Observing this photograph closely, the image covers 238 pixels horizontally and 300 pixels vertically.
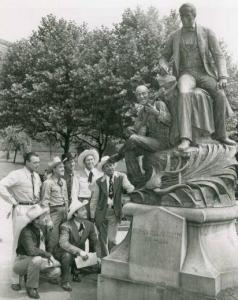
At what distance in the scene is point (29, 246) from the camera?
5750 millimetres

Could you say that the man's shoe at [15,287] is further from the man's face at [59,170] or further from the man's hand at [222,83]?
the man's hand at [222,83]

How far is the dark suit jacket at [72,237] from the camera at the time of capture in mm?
5949

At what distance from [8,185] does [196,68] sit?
3.02 m

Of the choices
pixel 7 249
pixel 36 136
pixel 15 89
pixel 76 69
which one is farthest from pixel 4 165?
pixel 7 249

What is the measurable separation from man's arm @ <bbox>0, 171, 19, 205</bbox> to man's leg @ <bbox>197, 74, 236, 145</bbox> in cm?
282

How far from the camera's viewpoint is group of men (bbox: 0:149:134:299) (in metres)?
5.79

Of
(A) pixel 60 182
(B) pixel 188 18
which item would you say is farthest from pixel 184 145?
(A) pixel 60 182

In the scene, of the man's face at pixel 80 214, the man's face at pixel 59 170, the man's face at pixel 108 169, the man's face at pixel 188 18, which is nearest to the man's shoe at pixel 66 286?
the man's face at pixel 80 214

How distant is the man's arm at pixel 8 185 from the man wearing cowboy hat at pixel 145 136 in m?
1.54

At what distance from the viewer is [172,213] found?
16.3 feet

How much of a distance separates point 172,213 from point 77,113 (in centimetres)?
1841

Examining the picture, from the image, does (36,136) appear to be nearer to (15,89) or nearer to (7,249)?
(15,89)

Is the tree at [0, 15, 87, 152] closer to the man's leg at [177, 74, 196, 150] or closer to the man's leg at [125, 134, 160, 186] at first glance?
the man's leg at [125, 134, 160, 186]

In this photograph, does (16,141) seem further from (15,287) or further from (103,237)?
(15,287)
